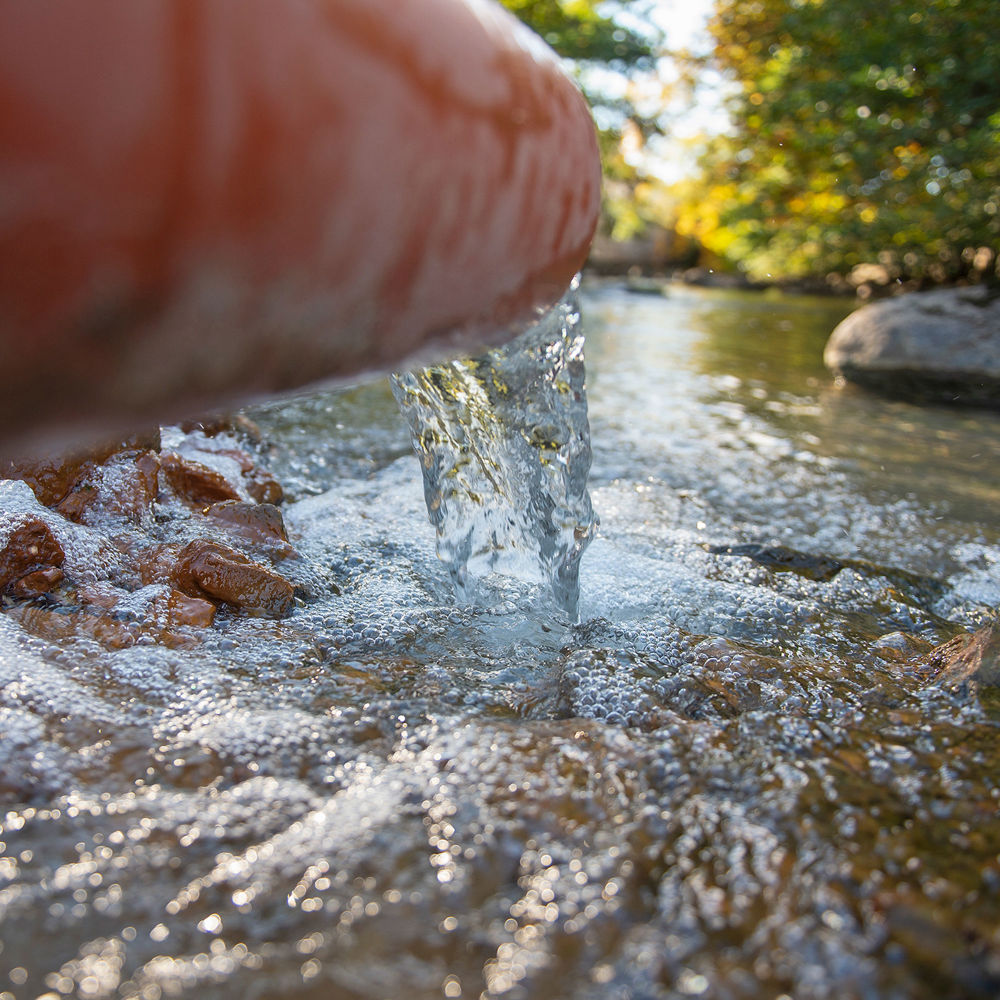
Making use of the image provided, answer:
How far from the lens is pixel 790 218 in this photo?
38.2 feet

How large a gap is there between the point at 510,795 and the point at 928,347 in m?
6.77

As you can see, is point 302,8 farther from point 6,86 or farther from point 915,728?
point 915,728

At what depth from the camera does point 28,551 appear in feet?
6.85

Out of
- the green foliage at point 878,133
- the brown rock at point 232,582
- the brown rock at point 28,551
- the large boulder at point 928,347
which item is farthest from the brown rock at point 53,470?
the green foliage at point 878,133

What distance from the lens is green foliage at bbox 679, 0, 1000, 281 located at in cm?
933

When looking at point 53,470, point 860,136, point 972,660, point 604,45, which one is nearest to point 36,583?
point 53,470

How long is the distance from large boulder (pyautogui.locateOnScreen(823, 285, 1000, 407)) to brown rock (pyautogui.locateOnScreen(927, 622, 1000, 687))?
5.28 metres

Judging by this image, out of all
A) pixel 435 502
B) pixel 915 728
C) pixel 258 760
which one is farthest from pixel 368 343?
pixel 435 502

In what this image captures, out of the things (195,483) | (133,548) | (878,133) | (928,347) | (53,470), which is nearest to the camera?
(133,548)

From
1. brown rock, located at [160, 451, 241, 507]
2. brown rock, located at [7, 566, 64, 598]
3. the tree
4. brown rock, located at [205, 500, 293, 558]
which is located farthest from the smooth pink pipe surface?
the tree

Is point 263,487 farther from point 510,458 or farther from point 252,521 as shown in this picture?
point 510,458

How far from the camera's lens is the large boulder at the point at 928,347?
21.3 feet

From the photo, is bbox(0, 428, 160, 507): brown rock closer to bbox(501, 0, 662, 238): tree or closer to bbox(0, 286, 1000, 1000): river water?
bbox(0, 286, 1000, 1000): river water

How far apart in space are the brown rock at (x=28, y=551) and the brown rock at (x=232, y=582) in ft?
1.05
